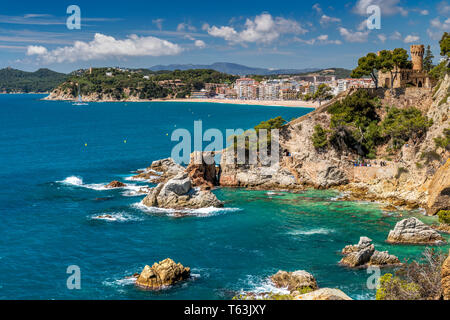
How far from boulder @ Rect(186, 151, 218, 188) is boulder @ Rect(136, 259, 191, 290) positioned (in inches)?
1003

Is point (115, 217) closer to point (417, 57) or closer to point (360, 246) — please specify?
point (360, 246)

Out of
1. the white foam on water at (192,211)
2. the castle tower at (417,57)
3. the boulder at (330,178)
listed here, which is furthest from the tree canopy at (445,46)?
the white foam on water at (192,211)

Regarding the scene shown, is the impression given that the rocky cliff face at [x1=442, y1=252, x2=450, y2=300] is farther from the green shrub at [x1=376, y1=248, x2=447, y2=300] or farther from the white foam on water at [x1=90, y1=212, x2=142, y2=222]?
the white foam on water at [x1=90, y1=212, x2=142, y2=222]

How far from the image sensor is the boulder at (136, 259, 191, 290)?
27.9 m

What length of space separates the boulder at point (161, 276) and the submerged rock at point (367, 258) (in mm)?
11511

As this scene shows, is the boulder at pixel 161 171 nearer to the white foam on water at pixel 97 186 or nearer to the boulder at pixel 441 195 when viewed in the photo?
the white foam on water at pixel 97 186

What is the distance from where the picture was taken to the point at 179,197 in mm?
46250

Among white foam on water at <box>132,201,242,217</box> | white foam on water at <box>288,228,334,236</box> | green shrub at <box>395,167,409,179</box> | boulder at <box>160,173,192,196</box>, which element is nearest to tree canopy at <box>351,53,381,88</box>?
green shrub at <box>395,167,409,179</box>

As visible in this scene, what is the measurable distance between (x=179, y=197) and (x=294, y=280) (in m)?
21.7

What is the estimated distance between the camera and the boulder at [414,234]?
113ft

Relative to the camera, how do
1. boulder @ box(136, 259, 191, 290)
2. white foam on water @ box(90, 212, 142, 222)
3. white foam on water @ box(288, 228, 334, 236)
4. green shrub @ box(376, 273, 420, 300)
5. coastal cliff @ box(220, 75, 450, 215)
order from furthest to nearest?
coastal cliff @ box(220, 75, 450, 215)
white foam on water @ box(90, 212, 142, 222)
white foam on water @ box(288, 228, 334, 236)
boulder @ box(136, 259, 191, 290)
green shrub @ box(376, 273, 420, 300)

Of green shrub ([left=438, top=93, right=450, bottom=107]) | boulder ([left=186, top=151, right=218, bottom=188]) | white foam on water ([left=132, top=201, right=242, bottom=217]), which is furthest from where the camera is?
boulder ([left=186, top=151, right=218, bottom=188])
